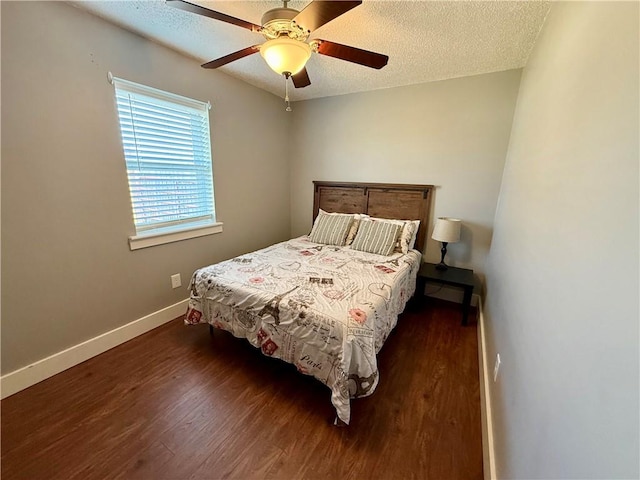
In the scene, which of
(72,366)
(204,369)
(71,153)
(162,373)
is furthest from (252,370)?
(71,153)

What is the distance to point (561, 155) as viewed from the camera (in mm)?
991

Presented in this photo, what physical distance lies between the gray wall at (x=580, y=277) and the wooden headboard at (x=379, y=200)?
1622mm

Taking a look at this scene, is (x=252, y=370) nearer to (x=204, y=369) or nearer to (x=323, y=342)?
(x=204, y=369)

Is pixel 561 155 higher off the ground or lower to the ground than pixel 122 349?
higher

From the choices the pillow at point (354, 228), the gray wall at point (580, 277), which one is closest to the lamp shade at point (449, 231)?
the pillow at point (354, 228)

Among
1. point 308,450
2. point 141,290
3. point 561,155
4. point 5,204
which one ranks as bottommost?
point 308,450

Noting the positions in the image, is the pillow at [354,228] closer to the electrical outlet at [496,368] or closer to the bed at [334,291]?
the bed at [334,291]

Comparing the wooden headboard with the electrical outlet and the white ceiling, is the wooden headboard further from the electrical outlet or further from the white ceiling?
the electrical outlet

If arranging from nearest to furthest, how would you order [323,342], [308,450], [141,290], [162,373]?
1. [308,450]
2. [323,342]
3. [162,373]
4. [141,290]

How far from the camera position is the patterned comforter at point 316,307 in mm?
1453

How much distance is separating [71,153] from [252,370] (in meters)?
1.96

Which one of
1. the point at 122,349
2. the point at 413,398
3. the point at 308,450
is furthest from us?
the point at 122,349

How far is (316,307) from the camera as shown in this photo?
1.61m

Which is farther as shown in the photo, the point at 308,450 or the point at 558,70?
the point at 308,450
